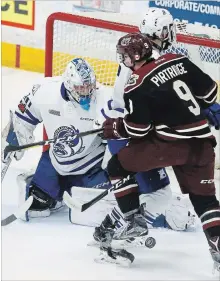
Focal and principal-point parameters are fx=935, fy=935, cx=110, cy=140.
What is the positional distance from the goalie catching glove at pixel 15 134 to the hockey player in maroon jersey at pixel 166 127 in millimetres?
615

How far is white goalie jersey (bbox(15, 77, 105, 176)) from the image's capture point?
361 centimetres

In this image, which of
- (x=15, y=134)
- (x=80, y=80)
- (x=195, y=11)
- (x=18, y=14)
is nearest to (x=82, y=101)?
(x=80, y=80)

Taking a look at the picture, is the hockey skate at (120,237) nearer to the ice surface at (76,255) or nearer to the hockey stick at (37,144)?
the ice surface at (76,255)

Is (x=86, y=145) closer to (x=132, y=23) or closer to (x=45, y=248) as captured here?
(x=45, y=248)

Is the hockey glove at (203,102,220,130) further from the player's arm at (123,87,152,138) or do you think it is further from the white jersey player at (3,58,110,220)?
the white jersey player at (3,58,110,220)

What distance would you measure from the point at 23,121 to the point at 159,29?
2.44 ft

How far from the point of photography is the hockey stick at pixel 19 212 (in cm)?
371

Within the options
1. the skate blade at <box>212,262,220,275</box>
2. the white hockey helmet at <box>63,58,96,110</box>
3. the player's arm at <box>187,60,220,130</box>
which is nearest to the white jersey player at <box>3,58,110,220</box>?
the white hockey helmet at <box>63,58,96,110</box>

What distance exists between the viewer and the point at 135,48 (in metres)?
3.08

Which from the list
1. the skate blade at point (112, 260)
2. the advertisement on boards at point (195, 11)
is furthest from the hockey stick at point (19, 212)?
the advertisement on boards at point (195, 11)

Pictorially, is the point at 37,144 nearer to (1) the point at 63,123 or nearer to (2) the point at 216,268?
(1) the point at 63,123

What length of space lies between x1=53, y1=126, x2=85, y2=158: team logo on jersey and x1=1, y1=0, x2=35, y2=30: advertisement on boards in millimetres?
2298

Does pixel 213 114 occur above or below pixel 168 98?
below

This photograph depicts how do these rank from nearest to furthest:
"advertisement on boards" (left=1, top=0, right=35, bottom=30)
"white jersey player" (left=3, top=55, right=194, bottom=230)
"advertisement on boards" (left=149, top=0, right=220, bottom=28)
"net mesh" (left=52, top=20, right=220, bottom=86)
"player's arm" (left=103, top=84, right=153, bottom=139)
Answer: "player's arm" (left=103, top=84, right=153, bottom=139) → "white jersey player" (left=3, top=55, right=194, bottom=230) → "net mesh" (left=52, top=20, right=220, bottom=86) → "advertisement on boards" (left=149, top=0, right=220, bottom=28) → "advertisement on boards" (left=1, top=0, right=35, bottom=30)
